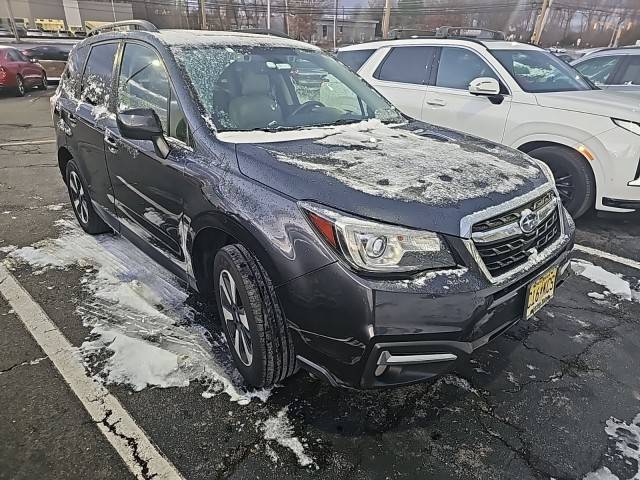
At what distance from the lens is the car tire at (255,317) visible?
209cm

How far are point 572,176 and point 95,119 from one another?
173 inches

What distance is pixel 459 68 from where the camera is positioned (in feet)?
17.7

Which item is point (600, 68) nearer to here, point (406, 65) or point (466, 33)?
point (466, 33)

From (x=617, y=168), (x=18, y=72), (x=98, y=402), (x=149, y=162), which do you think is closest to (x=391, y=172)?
(x=149, y=162)

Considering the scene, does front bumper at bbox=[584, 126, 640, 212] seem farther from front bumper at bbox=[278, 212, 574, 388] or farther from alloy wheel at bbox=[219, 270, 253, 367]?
alloy wheel at bbox=[219, 270, 253, 367]

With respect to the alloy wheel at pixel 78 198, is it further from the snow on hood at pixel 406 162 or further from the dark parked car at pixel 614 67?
the dark parked car at pixel 614 67

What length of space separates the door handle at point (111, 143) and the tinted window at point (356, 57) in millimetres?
3996

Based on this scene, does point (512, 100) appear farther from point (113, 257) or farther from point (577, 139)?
point (113, 257)

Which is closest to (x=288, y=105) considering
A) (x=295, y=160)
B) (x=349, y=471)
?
(x=295, y=160)

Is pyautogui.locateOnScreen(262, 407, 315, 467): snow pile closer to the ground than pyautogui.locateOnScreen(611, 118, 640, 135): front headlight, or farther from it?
closer to the ground

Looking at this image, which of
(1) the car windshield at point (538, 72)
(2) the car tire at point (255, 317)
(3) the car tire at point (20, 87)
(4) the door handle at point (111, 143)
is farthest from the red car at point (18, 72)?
(2) the car tire at point (255, 317)

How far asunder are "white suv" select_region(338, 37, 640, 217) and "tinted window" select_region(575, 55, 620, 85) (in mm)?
2520

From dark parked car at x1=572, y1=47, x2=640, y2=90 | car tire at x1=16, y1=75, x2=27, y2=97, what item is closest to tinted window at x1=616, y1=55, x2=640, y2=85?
dark parked car at x1=572, y1=47, x2=640, y2=90

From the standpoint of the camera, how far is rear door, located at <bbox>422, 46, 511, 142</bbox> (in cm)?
505
